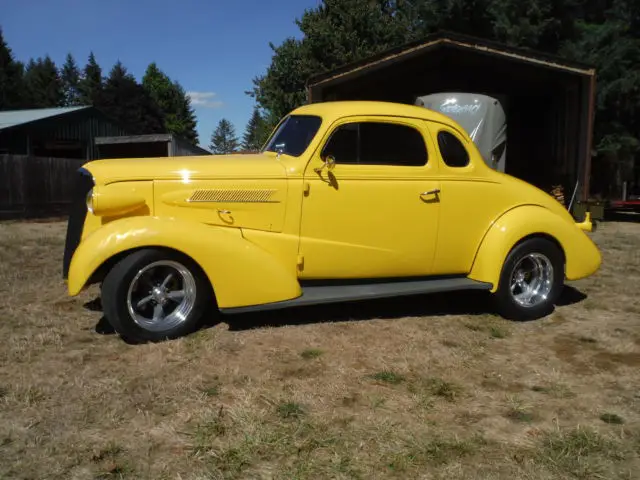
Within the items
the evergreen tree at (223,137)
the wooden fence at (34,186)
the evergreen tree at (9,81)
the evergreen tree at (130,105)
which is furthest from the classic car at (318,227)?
the evergreen tree at (223,137)

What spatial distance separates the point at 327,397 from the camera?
324 centimetres

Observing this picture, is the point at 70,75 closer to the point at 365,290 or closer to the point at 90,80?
the point at 90,80

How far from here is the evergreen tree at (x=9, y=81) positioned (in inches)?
2345

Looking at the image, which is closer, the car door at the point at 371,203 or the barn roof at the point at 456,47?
the car door at the point at 371,203

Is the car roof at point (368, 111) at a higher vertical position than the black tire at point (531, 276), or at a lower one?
higher

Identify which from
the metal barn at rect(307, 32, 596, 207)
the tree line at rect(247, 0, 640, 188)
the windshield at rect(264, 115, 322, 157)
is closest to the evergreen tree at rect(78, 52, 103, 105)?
the tree line at rect(247, 0, 640, 188)

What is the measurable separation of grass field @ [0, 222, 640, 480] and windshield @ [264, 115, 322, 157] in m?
1.59

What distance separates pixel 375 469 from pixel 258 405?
901 millimetres

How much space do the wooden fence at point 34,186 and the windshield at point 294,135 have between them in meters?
12.8

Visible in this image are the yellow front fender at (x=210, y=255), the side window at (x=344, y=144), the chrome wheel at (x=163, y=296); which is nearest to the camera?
the yellow front fender at (x=210, y=255)

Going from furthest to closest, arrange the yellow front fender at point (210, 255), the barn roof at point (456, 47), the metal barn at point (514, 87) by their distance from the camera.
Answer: the metal barn at point (514, 87) < the barn roof at point (456, 47) < the yellow front fender at point (210, 255)

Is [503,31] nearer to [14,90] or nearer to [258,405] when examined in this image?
[258,405]

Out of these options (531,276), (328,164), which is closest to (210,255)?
(328,164)

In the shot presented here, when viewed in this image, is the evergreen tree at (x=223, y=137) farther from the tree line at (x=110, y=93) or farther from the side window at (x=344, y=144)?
the side window at (x=344, y=144)
